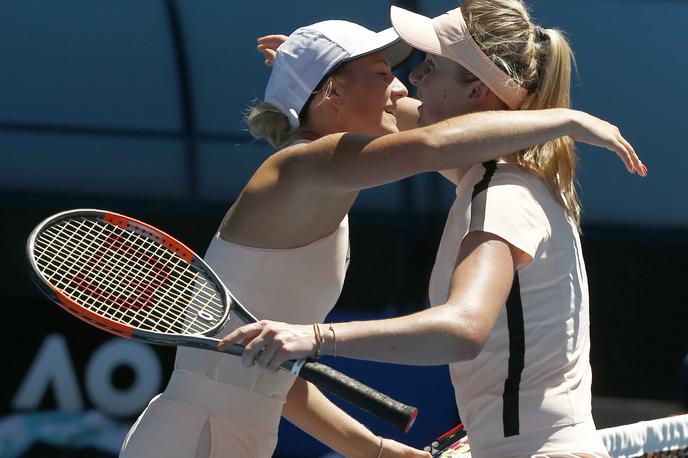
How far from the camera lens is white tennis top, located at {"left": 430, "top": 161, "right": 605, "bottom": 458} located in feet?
Answer: 6.75

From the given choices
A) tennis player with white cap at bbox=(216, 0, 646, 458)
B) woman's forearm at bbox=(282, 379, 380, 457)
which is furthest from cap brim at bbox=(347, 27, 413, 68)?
woman's forearm at bbox=(282, 379, 380, 457)

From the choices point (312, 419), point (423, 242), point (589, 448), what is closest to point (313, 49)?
point (312, 419)

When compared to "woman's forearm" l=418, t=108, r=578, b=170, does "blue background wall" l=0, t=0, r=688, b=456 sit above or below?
below

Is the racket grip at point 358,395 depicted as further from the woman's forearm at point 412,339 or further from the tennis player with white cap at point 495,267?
the woman's forearm at point 412,339

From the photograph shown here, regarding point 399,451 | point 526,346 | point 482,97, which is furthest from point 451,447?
point 482,97

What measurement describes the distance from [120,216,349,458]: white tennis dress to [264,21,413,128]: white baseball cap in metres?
0.29

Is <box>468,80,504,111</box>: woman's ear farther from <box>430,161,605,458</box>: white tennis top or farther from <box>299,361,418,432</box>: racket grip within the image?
<box>299,361,418,432</box>: racket grip

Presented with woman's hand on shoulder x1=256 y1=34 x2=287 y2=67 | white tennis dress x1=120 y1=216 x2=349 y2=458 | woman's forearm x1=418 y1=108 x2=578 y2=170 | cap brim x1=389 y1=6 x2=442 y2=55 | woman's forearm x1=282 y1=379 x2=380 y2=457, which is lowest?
woman's forearm x1=282 y1=379 x2=380 y2=457

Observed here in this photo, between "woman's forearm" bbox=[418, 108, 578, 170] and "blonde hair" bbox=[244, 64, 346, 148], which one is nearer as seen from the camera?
"woman's forearm" bbox=[418, 108, 578, 170]

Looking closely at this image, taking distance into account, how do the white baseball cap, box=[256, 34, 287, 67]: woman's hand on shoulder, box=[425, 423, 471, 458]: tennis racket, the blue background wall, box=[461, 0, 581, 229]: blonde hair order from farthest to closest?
the blue background wall → box=[256, 34, 287, 67]: woman's hand on shoulder → box=[425, 423, 471, 458]: tennis racket → the white baseball cap → box=[461, 0, 581, 229]: blonde hair

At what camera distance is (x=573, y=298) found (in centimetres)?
213

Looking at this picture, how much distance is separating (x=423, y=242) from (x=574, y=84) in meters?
0.93

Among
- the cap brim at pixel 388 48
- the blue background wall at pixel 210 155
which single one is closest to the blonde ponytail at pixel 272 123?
the cap brim at pixel 388 48

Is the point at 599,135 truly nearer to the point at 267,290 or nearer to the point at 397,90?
the point at 397,90
